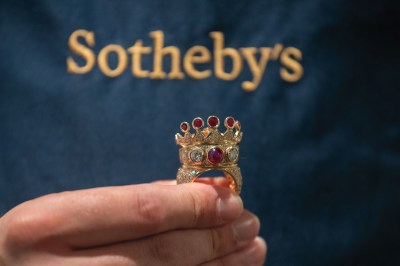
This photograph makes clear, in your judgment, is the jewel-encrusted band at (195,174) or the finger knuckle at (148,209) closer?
the finger knuckle at (148,209)

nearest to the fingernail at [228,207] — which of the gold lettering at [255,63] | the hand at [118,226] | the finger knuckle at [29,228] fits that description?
the hand at [118,226]

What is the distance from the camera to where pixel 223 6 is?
2.58 ft

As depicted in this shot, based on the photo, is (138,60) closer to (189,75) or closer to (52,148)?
(189,75)

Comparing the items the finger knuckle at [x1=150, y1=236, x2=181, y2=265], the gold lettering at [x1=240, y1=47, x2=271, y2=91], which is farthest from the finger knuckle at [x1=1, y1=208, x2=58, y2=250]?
the gold lettering at [x1=240, y1=47, x2=271, y2=91]

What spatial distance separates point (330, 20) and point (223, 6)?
0.65 feet

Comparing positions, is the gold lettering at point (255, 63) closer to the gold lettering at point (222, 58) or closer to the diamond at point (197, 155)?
the gold lettering at point (222, 58)

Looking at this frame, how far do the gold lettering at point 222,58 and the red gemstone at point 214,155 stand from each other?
28 cm

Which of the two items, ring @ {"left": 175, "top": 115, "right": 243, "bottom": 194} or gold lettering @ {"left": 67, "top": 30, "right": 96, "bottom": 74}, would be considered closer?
ring @ {"left": 175, "top": 115, "right": 243, "bottom": 194}

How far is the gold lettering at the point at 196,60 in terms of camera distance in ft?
2.58

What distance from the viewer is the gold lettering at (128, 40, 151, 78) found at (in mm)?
792

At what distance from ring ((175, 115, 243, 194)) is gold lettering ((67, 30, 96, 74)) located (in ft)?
1.06

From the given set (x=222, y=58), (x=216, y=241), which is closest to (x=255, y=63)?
(x=222, y=58)

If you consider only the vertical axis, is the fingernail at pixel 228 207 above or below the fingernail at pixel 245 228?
above

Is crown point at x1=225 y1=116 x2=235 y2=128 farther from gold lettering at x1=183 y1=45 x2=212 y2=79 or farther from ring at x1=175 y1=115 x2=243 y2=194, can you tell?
gold lettering at x1=183 y1=45 x2=212 y2=79
